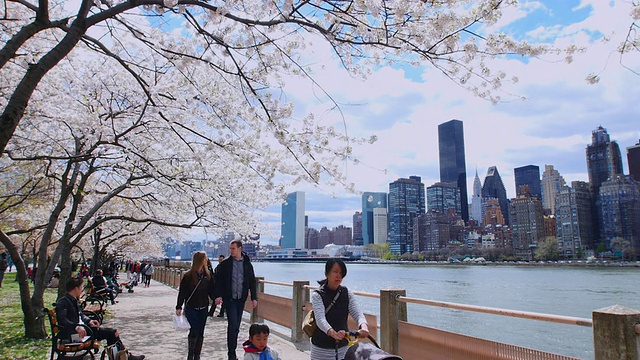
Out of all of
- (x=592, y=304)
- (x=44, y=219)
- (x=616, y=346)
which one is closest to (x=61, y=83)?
(x=616, y=346)

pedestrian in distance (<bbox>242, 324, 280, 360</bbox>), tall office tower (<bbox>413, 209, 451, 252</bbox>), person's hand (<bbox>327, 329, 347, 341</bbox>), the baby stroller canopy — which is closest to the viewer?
the baby stroller canopy

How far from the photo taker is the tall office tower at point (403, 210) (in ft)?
581

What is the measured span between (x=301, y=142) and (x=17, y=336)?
7128 mm

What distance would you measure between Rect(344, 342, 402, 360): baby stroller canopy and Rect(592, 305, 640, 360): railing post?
1.71m

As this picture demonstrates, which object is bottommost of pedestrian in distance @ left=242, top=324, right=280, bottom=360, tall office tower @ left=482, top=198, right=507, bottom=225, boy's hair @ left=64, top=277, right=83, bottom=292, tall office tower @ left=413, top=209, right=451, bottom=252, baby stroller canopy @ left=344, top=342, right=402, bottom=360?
pedestrian in distance @ left=242, top=324, right=280, bottom=360

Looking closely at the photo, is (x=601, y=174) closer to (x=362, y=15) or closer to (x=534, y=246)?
(x=534, y=246)

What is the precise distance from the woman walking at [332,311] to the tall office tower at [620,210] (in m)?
135

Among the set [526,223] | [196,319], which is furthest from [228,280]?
[526,223]

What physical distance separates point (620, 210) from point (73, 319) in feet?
482

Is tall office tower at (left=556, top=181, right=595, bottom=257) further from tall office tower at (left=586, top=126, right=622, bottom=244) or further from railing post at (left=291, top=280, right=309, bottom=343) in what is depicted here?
railing post at (left=291, top=280, right=309, bottom=343)

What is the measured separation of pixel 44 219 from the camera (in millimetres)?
21031

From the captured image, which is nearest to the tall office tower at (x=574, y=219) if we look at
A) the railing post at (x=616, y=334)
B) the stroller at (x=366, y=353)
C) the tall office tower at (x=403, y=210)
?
→ the tall office tower at (x=403, y=210)

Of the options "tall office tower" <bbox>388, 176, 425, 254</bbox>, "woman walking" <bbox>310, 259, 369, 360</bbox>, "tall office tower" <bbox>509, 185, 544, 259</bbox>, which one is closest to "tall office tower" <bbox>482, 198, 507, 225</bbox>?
"tall office tower" <bbox>509, 185, 544, 259</bbox>

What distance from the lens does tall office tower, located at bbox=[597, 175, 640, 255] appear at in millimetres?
120125
